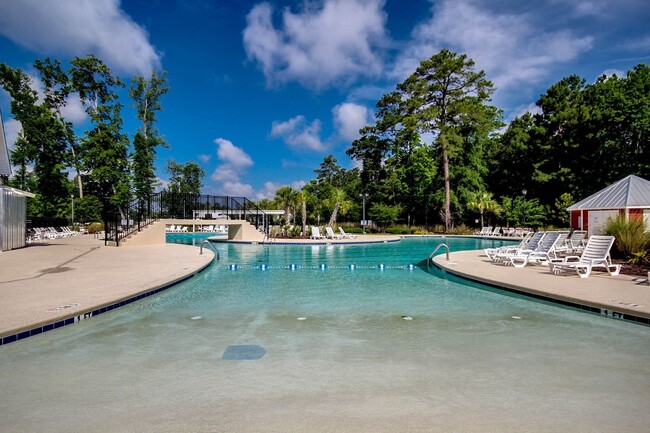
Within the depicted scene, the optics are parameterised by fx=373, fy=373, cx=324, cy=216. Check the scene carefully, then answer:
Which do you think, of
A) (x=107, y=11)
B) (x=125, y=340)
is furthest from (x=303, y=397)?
(x=107, y=11)

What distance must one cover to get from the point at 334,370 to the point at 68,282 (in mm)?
7027

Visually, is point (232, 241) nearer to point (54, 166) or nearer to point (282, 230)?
point (282, 230)

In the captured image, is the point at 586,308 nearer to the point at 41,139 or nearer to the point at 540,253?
the point at 540,253

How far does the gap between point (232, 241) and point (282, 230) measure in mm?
5489

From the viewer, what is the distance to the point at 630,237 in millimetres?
11711

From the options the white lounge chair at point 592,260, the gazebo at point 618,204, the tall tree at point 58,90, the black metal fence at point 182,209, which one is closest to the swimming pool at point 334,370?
the white lounge chair at point 592,260

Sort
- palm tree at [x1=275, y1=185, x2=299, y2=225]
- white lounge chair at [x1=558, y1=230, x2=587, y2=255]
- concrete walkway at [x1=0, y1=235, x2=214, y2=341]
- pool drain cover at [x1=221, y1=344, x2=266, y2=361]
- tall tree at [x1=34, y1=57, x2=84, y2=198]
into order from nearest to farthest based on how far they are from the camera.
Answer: pool drain cover at [x1=221, y1=344, x2=266, y2=361] < concrete walkway at [x1=0, y1=235, x2=214, y2=341] < white lounge chair at [x1=558, y1=230, x2=587, y2=255] < palm tree at [x1=275, y1=185, x2=299, y2=225] < tall tree at [x1=34, y1=57, x2=84, y2=198]

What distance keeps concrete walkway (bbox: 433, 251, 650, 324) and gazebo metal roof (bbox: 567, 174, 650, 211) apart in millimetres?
6313

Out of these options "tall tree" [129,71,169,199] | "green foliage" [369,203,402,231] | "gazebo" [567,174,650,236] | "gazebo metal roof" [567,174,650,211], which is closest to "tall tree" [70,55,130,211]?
"tall tree" [129,71,169,199]

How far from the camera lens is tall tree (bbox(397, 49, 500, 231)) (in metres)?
33.0

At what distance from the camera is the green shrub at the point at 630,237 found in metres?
11.5

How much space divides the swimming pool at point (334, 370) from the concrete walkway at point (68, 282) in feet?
1.22

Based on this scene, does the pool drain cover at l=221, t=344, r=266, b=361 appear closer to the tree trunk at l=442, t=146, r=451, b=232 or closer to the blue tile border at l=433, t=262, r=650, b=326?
the blue tile border at l=433, t=262, r=650, b=326

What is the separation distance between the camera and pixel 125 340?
5031 millimetres
